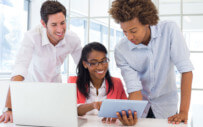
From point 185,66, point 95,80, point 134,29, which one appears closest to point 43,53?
point 95,80

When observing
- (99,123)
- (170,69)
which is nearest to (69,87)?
(99,123)

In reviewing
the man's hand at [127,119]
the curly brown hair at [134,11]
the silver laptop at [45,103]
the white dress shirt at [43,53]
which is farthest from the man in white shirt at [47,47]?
the man's hand at [127,119]

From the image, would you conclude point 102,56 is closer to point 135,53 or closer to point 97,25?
point 135,53

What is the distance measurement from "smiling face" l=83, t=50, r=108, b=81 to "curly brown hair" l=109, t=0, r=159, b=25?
16.2 inches

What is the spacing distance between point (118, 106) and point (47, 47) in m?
0.99

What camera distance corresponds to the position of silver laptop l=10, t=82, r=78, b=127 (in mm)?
1064

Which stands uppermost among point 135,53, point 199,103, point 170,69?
point 135,53

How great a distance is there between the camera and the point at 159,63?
58.2 inches

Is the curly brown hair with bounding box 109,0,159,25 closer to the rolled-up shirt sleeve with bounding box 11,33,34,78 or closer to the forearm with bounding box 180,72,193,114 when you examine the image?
the forearm with bounding box 180,72,193,114

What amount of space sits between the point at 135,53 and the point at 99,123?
54 cm

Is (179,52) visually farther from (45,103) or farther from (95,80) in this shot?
(45,103)

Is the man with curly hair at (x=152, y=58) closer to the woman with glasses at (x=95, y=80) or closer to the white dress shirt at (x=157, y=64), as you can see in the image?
the white dress shirt at (x=157, y=64)

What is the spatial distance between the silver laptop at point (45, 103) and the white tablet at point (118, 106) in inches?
5.9

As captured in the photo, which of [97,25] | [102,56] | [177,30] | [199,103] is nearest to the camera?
[177,30]
